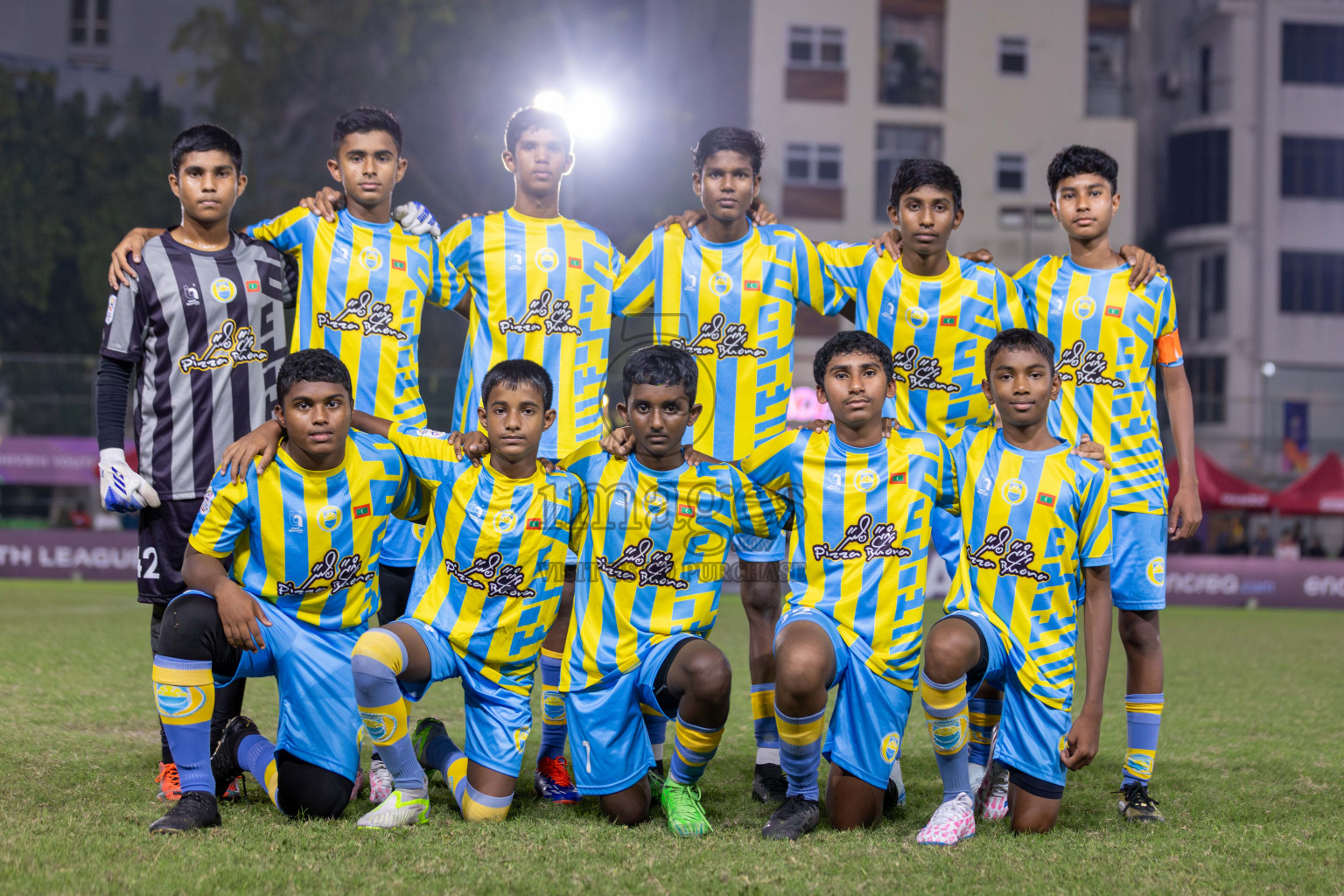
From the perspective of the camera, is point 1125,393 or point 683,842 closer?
point 683,842

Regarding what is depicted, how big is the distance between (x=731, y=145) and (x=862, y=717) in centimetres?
220

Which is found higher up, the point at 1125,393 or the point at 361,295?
the point at 361,295

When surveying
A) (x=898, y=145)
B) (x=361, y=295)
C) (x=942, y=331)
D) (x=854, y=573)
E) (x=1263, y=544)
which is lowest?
(x=1263, y=544)

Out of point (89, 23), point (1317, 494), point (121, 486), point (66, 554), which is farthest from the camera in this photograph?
point (89, 23)

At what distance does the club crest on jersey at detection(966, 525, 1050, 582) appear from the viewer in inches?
156

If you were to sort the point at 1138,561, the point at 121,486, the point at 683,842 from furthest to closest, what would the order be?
the point at 1138,561 → the point at 121,486 → the point at 683,842

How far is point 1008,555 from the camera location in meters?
3.99

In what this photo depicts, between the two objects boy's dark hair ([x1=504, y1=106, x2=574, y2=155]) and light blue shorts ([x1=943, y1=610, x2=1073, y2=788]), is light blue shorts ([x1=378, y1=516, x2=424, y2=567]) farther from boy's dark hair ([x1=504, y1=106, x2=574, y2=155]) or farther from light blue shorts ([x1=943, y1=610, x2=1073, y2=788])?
light blue shorts ([x1=943, y1=610, x2=1073, y2=788])

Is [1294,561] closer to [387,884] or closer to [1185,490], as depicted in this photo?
[1185,490]

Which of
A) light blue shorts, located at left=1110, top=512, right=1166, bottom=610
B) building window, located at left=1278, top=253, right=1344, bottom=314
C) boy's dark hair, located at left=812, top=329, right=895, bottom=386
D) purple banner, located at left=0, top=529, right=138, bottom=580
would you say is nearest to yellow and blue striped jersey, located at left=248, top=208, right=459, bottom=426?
boy's dark hair, located at left=812, top=329, right=895, bottom=386

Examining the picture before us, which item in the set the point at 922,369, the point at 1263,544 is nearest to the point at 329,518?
the point at 922,369

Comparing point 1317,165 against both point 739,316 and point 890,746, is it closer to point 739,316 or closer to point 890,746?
point 739,316

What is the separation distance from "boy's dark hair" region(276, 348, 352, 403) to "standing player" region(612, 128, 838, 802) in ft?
4.44

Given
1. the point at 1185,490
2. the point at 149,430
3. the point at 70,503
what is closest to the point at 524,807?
the point at 149,430
